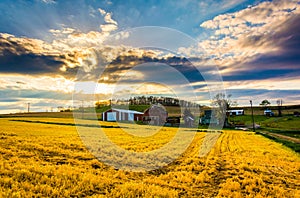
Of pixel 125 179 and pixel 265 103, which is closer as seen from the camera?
pixel 125 179

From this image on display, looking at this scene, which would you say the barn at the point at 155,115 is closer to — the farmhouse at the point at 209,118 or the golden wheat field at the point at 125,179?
the farmhouse at the point at 209,118

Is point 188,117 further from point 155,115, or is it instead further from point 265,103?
→ point 265,103

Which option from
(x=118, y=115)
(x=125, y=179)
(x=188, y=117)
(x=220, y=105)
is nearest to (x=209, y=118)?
(x=220, y=105)

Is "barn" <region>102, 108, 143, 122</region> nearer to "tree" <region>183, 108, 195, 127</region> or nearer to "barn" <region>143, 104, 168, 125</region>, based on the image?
"barn" <region>143, 104, 168, 125</region>

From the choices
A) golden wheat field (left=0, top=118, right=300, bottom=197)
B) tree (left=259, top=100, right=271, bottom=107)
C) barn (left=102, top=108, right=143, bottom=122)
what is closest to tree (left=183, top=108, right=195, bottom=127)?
barn (left=102, top=108, right=143, bottom=122)

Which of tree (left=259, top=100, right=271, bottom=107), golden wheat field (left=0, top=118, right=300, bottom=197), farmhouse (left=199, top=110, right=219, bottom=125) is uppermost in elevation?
tree (left=259, top=100, right=271, bottom=107)

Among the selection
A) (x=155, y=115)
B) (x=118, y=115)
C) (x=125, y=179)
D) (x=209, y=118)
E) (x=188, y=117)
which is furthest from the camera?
(x=209, y=118)

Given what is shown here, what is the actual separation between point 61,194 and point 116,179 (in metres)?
3.28

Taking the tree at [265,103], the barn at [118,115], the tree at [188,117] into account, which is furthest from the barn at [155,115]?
Answer: the tree at [265,103]

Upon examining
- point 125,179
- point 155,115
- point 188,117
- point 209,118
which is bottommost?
point 125,179

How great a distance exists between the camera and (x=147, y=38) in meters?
20.6

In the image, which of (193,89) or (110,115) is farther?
(110,115)

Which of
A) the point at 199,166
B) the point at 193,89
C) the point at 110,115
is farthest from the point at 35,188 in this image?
the point at 110,115

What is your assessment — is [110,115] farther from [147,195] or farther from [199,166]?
[147,195]
